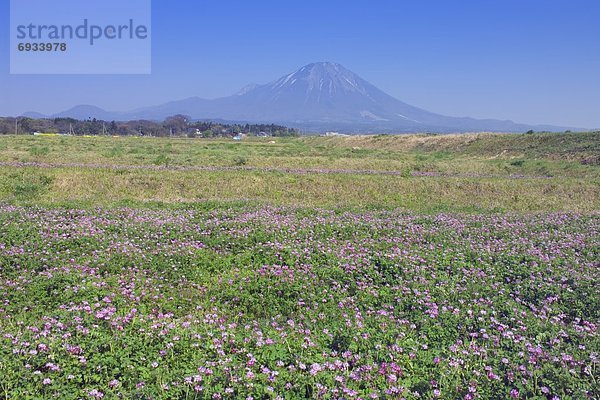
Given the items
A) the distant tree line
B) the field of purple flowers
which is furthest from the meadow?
the distant tree line

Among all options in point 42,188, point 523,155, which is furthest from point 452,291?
point 523,155

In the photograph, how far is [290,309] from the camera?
268 inches

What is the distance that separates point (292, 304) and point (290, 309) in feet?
0.30

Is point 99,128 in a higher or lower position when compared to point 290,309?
higher

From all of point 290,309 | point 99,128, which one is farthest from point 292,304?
point 99,128

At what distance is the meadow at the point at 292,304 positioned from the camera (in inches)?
176

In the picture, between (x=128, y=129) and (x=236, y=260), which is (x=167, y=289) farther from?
(x=128, y=129)

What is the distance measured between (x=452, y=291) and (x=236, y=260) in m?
3.80

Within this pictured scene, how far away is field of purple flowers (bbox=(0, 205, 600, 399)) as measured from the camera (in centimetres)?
445

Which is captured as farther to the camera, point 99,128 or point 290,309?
point 99,128

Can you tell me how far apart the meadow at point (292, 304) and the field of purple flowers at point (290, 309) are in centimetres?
3

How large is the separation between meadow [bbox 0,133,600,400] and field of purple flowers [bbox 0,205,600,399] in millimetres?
27

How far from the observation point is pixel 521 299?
7.10m

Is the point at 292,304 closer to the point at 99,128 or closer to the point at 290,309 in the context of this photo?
the point at 290,309
